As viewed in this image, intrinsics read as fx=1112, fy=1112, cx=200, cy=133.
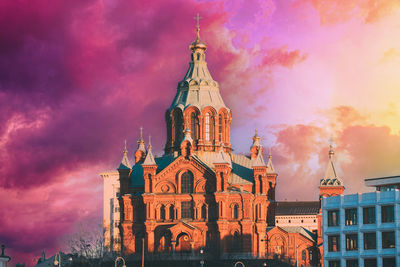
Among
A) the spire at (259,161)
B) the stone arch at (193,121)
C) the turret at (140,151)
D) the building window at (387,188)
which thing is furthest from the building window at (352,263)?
the turret at (140,151)

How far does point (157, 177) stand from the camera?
511ft

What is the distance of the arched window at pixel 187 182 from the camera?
15550 cm

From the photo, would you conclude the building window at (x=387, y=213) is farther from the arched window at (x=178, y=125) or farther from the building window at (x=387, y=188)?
the arched window at (x=178, y=125)

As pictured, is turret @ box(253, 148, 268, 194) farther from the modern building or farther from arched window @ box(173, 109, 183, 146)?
the modern building

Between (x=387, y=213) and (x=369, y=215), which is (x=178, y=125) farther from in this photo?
(x=387, y=213)

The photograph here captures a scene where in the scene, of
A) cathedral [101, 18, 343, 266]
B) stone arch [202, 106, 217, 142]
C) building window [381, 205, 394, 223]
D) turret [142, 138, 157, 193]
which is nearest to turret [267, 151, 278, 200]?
cathedral [101, 18, 343, 266]

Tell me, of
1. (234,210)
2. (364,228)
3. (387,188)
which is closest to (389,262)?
(364,228)

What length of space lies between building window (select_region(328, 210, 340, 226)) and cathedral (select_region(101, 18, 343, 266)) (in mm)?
19497

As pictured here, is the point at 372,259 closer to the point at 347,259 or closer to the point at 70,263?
the point at 347,259

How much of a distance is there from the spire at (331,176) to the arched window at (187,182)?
69.0 feet

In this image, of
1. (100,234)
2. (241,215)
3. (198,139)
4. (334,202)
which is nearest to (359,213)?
(334,202)

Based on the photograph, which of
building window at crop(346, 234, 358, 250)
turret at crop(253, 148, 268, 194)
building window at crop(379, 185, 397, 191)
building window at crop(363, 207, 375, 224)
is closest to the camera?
building window at crop(363, 207, 375, 224)

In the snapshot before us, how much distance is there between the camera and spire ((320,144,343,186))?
164m

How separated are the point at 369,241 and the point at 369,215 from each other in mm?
2926
